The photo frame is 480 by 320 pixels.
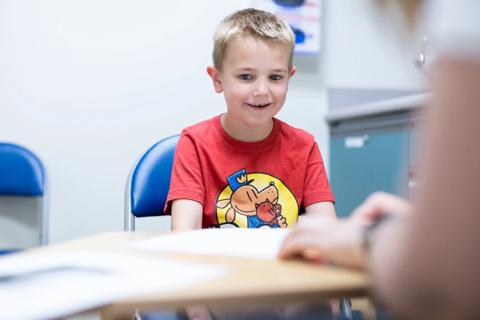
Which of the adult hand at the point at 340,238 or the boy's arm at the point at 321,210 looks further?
the boy's arm at the point at 321,210

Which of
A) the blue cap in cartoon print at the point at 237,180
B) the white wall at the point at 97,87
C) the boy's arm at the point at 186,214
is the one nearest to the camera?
the boy's arm at the point at 186,214

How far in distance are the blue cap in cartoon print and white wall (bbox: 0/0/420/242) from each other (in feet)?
3.17

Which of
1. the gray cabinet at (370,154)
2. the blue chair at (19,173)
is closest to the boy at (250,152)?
the gray cabinet at (370,154)

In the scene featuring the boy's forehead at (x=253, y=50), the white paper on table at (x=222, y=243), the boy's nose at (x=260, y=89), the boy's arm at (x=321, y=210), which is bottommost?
the boy's arm at (x=321, y=210)

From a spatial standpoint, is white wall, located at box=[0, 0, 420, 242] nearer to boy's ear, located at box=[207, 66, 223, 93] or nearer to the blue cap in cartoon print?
boy's ear, located at box=[207, 66, 223, 93]

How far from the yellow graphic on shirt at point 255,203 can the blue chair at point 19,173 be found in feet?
3.07

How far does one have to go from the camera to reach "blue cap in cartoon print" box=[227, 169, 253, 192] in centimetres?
121

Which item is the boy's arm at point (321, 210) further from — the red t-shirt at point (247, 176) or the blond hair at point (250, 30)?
the blond hair at point (250, 30)

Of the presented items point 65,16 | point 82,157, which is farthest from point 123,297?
point 65,16

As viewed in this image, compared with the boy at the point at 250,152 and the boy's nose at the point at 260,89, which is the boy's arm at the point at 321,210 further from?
the boy's nose at the point at 260,89

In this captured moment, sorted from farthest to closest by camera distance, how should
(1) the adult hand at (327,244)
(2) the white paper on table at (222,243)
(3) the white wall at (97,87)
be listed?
1. (3) the white wall at (97,87)
2. (2) the white paper on table at (222,243)
3. (1) the adult hand at (327,244)

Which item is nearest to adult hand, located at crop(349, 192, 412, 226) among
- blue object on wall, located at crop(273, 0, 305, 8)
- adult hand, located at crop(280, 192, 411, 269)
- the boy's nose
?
adult hand, located at crop(280, 192, 411, 269)

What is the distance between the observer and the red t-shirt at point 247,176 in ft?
3.87

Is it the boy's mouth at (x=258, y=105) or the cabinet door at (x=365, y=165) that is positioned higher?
the boy's mouth at (x=258, y=105)
